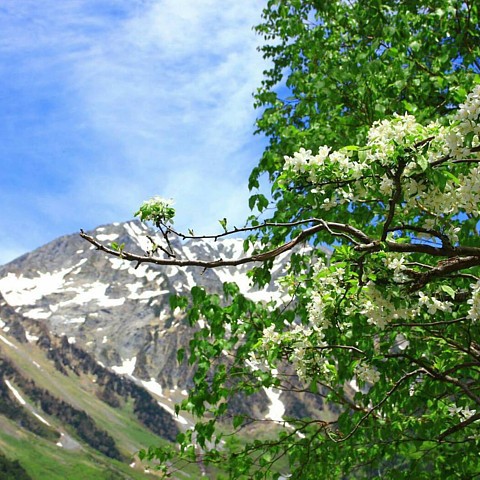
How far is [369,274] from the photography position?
6.43m

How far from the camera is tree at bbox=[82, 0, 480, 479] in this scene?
244 inches

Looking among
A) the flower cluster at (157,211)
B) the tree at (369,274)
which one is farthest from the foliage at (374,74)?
the flower cluster at (157,211)

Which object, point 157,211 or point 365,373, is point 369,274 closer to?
point 157,211

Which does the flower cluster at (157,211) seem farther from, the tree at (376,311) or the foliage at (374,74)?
the foliage at (374,74)

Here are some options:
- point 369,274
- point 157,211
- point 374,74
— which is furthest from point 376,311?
point 374,74

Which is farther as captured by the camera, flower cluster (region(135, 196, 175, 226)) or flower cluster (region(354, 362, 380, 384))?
flower cluster (region(354, 362, 380, 384))

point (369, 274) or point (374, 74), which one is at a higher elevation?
point (374, 74)

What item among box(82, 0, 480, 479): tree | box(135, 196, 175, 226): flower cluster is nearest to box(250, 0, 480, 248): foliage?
box(82, 0, 480, 479): tree

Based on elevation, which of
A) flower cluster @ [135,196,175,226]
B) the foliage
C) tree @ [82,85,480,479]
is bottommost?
flower cluster @ [135,196,175,226]

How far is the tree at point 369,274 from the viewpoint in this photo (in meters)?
6.19

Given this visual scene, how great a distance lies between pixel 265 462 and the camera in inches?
432

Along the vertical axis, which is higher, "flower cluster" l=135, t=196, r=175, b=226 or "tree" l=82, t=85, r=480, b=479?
"tree" l=82, t=85, r=480, b=479

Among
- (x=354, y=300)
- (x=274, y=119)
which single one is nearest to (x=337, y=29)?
(x=274, y=119)

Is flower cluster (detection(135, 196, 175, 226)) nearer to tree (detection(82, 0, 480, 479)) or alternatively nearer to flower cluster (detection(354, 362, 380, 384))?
tree (detection(82, 0, 480, 479))
